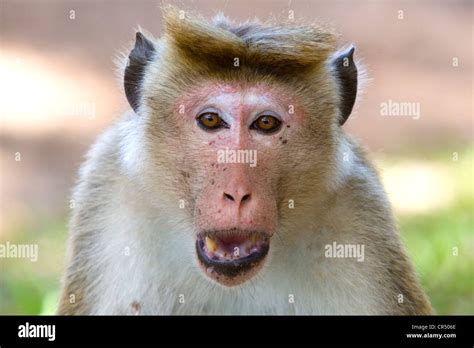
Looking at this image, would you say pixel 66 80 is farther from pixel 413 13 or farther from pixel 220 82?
pixel 220 82

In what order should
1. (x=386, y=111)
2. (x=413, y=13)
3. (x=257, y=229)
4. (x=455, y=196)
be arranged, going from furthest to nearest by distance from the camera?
1. (x=413, y=13)
2. (x=386, y=111)
3. (x=455, y=196)
4. (x=257, y=229)

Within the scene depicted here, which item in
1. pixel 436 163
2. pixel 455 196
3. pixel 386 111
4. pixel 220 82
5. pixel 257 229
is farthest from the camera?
pixel 386 111

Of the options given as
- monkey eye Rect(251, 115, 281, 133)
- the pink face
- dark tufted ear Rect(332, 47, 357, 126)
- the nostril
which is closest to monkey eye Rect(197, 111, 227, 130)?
the pink face

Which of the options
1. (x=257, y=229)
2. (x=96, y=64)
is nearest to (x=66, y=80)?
(x=96, y=64)

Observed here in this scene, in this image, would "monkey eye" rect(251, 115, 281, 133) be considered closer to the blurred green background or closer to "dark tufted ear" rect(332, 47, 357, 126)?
"dark tufted ear" rect(332, 47, 357, 126)

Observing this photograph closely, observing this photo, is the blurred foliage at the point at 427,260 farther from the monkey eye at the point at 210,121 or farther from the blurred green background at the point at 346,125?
the monkey eye at the point at 210,121

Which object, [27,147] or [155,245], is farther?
[27,147]
